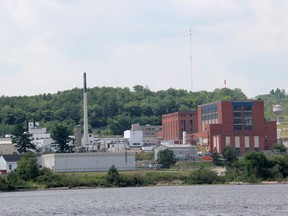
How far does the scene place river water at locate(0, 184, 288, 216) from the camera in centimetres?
7306

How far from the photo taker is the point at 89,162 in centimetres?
14538

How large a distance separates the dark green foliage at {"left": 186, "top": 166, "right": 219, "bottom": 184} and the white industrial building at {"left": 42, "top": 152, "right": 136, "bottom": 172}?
2350 cm

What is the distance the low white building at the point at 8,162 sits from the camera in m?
147

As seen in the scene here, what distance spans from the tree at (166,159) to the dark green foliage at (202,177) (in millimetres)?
26330

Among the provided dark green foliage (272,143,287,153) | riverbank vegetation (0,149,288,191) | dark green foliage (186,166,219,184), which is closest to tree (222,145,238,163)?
dark green foliage (272,143,287,153)

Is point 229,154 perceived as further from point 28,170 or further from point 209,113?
point 28,170

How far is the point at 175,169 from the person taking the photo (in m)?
148

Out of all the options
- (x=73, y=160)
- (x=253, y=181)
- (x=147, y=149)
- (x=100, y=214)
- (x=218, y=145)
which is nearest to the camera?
(x=100, y=214)

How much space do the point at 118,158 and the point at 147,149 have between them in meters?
36.3

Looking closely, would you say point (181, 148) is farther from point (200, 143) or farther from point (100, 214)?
point (100, 214)

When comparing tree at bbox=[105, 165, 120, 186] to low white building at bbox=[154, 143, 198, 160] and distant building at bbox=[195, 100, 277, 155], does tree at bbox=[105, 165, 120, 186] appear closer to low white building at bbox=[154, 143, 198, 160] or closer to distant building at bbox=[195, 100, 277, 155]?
low white building at bbox=[154, 143, 198, 160]

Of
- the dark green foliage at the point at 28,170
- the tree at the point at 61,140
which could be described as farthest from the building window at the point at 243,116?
the dark green foliage at the point at 28,170

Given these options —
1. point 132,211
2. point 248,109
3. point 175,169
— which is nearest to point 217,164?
point 175,169

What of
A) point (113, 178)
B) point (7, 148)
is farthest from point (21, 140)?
point (113, 178)
